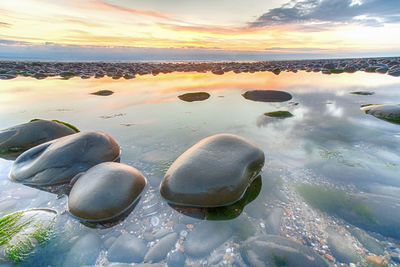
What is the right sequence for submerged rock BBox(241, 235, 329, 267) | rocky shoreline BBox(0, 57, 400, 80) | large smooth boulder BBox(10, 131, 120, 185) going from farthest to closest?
rocky shoreline BBox(0, 57, 400, 80) → large smooth boulder BBox(10, 131, 120, 185) → submerged rock BBox(241, 235, 329, 267)

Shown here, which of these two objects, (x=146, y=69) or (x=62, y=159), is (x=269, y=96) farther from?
(x=146, y=69)

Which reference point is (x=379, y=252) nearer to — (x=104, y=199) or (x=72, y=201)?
(x=104, y=199)

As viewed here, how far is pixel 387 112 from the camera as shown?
5453 millimetres

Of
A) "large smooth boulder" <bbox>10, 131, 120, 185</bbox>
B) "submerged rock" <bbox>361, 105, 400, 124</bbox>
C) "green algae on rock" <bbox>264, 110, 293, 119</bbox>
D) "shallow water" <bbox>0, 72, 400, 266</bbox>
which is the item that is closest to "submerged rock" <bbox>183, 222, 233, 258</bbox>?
"shallow water" <bbox>0, 72, 400, 266</bbox>

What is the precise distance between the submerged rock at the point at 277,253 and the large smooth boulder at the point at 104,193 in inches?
60.2

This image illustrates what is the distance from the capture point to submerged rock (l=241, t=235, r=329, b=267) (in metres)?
1.76

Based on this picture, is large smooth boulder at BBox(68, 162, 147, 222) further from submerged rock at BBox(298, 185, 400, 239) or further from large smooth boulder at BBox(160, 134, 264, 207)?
submerged rock at BBox(298, 185, 400, 239)

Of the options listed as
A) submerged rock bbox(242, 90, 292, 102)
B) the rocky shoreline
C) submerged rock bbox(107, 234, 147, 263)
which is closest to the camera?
submerged rock bbox(107, 234, 147, 263)

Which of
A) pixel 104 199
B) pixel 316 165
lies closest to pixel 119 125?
pixel 104 199

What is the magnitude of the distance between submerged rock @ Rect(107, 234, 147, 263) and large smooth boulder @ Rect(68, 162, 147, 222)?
0.42 meters

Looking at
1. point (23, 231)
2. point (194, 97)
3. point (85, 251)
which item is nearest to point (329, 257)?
point (85, 251)

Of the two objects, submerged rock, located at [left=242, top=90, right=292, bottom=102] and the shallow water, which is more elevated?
submerged rock, located at [left=242, top=90, right=292, bottom=102]

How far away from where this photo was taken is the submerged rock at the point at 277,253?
176 cm

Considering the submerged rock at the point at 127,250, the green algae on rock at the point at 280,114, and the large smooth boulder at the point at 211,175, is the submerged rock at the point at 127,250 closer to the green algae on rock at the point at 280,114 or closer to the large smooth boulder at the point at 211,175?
the large smooth boulder at the point at 211,175
